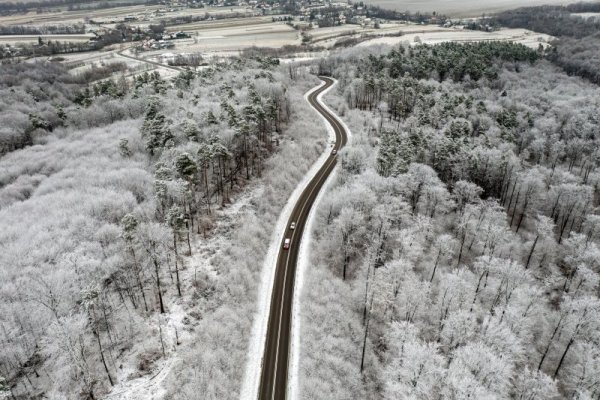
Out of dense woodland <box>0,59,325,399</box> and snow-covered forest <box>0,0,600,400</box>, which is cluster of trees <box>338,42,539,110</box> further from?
dense woodland <box>0,59,325,399</box>

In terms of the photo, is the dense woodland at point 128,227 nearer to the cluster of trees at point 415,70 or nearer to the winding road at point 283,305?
the winding road at point 283,305

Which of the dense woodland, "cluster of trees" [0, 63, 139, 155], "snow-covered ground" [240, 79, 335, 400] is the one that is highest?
"cluster of trees" [0, 63, 139, 155]

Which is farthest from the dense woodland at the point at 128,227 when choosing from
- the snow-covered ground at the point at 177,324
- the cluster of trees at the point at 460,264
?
the cluster of trees at the point at 460,264

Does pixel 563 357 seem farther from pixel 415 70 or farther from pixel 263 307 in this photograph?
pixel 415 70

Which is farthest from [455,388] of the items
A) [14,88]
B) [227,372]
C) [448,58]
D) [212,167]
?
[14,88]

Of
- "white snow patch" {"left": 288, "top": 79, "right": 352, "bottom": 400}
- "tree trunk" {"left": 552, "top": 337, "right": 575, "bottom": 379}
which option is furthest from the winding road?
"tree trunk" {"left": 552, "top": 337, "right": 575, "bottom": 379}

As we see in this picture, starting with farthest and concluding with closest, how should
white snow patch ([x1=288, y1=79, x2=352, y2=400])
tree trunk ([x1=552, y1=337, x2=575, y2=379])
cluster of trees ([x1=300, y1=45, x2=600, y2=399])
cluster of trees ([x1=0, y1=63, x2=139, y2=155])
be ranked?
cluster of trees ([x1=0, y1=63, x2=139, y2=155]) → tree trunk ([x1=552, y1=337, x2=575, y2=379]) → cluster of trees ([x1=300, y1=45, x2=600, y2=399]) → white snow patch ([x1=288, y1=79, x2=352, y2=400])

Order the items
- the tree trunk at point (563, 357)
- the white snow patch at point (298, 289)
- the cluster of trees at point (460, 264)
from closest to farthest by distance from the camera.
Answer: the white snow patch at point (298, 289), the cluster of trees at point (460, 264), the tree trunk at point (563, 357)
